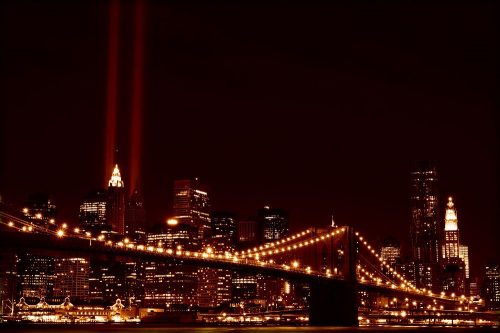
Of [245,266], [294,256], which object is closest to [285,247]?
[294,256]

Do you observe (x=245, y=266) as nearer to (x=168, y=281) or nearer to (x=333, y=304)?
(x=333, y=304)

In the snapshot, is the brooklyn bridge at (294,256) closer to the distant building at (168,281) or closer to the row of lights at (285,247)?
the row of lights at (285,247)

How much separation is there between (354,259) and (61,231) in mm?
27136

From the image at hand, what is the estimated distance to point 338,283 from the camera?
77438mm

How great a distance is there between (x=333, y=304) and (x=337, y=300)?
2.50ft

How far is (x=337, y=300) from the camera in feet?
252

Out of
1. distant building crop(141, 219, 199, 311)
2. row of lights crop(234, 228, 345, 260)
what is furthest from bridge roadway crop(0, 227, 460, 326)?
distant building crop(141, 219, 199, 311)

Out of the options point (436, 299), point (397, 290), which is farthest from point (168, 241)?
point (397, 290)

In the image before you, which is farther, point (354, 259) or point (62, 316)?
point (62, 316)

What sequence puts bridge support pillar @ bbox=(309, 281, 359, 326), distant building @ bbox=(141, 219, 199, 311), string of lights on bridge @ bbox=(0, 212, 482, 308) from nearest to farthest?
string of lights on bridge @ bbox=(0, 212, 482, 308), bridge support pillar @ bbox=(309, 281, 359, 326), distant building @ bbox=(141, 219, 199, 311)

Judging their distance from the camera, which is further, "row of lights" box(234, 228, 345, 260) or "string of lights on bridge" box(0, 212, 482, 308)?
"row of lights" box(234, 228, 345, 260)

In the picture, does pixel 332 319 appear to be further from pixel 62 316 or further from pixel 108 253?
pixel 62 316

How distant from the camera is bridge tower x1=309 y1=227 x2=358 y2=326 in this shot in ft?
245

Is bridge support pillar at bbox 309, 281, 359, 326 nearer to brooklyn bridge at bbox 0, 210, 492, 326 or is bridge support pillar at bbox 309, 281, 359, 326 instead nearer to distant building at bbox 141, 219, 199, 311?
brooklyn bridge at bbox 0, 210, 492, 326
